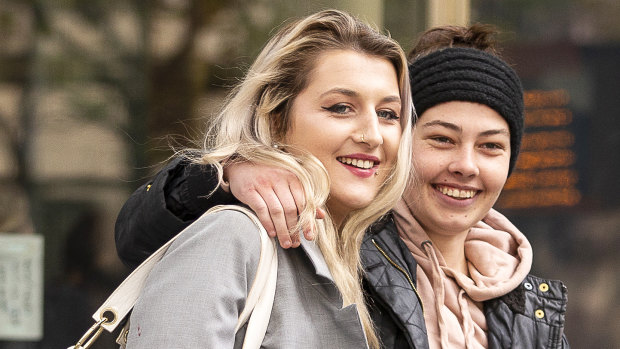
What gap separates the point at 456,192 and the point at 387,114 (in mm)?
509

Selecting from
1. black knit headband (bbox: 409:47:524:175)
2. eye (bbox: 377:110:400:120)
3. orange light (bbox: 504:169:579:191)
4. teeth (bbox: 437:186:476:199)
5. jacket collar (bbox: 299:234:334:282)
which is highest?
black knit headband (bbox: 409:47:524:175)

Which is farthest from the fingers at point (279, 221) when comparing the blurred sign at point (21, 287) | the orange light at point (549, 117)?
the orange light at point (549, 117)

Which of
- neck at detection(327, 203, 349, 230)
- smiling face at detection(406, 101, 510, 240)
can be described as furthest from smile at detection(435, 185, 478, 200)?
neck at detection(327, 203, 349, 230)

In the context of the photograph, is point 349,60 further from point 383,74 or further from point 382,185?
point 382,185

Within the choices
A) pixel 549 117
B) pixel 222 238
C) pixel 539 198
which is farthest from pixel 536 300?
pixel 549 117

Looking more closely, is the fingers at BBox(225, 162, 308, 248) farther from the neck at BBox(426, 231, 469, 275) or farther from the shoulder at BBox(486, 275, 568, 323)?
the shoulder at BBox(486, 275, 568, 323)

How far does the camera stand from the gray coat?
77.9 inches

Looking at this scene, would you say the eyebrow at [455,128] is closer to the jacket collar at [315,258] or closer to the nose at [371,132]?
the nose at [371,132]

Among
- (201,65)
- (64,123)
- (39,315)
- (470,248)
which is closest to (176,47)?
(201,65)

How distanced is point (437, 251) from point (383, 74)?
0.76 m

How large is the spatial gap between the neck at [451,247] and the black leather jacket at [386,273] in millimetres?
164

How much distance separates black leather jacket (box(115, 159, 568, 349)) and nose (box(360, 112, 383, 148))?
0.42 meters

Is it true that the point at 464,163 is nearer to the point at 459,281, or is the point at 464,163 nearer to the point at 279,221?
the point at 459,281

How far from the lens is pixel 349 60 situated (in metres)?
2.56
